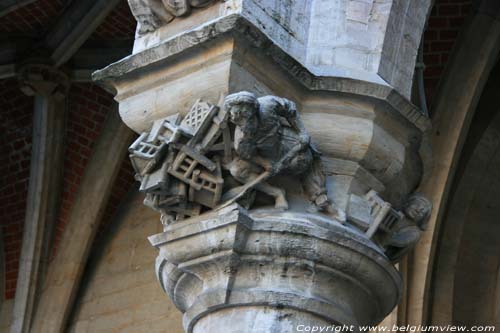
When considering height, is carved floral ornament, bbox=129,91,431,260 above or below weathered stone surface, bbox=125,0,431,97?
below

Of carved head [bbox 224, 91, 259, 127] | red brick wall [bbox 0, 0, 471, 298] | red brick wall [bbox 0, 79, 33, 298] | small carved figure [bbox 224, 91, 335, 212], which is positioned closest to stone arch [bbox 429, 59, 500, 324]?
red brick wall [bbox 0, 0, 471, 298]

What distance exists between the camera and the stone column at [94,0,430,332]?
14.9 ft

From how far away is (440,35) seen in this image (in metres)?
8.43

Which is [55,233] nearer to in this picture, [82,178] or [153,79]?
[82,178]

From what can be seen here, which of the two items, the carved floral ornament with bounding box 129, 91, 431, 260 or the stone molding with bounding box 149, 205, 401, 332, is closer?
the stone molding with bounding box 149, 205, 401, 332

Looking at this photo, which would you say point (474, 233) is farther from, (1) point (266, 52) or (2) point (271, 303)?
(2) point (271, 303)

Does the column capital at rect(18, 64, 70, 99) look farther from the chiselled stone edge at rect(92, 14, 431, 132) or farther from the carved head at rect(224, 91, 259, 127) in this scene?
the carved head at rect(224, 91, 259, 127)

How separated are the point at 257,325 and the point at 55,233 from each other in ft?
18.5

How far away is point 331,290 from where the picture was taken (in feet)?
15.1

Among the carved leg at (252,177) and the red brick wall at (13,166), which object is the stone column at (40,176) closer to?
the red brick wall at (13,166)

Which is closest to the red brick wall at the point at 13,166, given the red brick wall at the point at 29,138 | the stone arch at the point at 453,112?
the red brick wall at the point at 29,138

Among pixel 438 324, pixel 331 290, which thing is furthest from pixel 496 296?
pixel 331 290

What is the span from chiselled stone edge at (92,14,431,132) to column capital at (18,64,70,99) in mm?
4685

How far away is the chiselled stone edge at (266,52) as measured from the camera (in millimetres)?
4727
